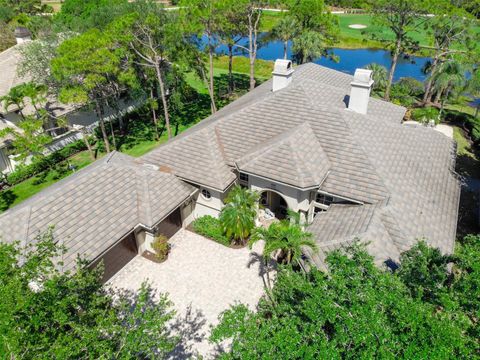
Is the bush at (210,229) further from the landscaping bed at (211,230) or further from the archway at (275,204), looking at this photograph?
the archway at (275,204)

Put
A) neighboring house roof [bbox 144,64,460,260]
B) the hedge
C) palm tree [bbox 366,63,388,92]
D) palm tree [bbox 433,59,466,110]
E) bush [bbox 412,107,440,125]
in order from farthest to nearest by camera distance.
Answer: palm tree [bbox 366,63,388,92] → palm tree [bbox 433,59,466,110] → bush [bbox 412,107,440,125] → the hedge → neighboring house roof [bbox 144,64,460,260]

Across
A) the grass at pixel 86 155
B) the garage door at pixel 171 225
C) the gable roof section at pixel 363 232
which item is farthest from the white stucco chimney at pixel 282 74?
the grass at pixel 86 155

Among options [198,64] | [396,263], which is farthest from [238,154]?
[198,64]

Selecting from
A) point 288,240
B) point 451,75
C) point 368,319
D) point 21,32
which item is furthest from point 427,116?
point 21,32

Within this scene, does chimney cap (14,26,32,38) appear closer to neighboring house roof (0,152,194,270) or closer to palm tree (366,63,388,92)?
neighboring house roof (0,152,194,270)

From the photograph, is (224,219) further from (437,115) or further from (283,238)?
(437,115)

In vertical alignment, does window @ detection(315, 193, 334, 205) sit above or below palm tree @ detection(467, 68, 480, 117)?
below

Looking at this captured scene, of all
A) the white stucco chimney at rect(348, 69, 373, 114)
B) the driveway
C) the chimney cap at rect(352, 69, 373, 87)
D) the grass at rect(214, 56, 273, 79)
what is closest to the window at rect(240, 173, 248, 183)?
the driveway
